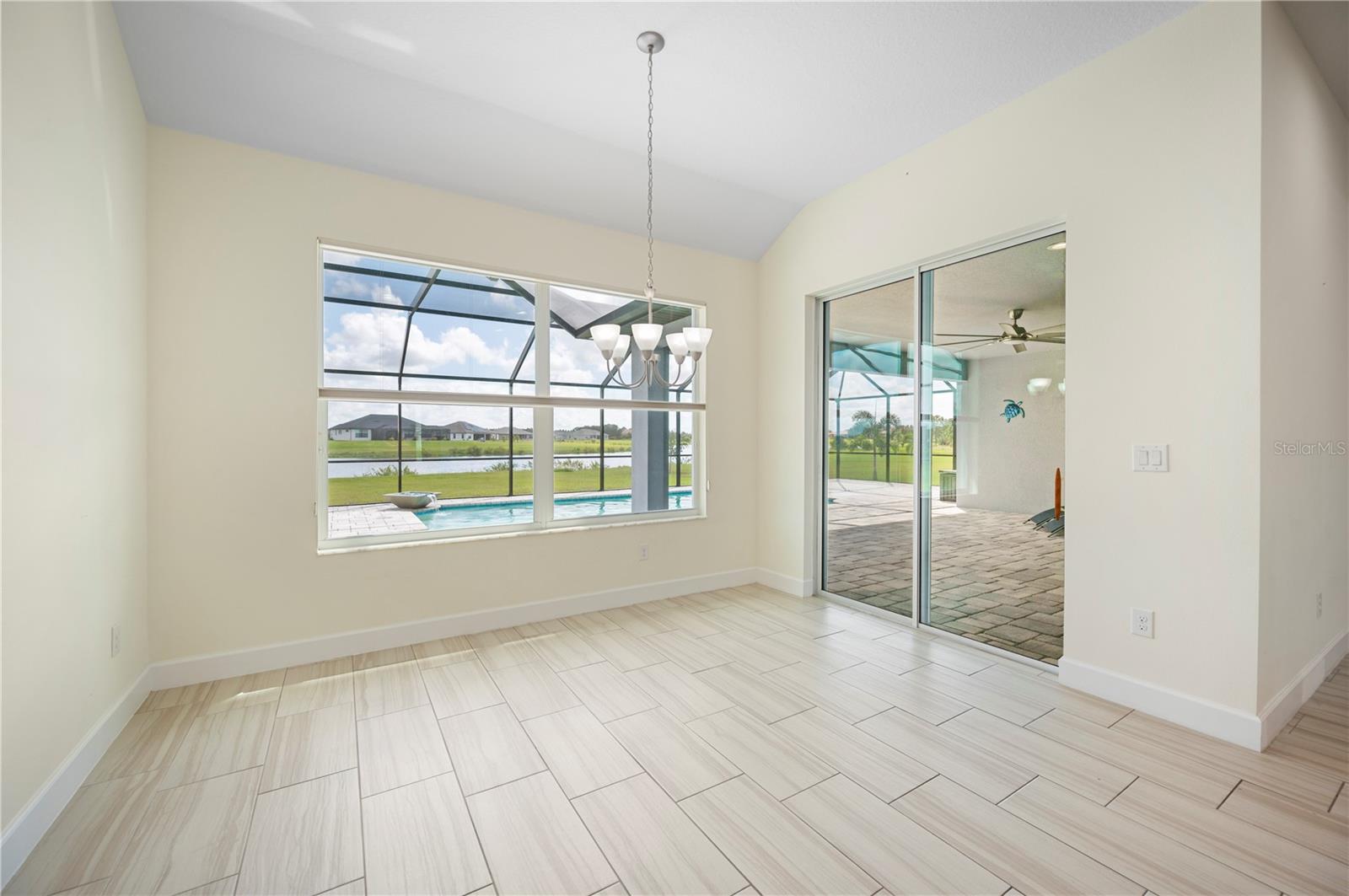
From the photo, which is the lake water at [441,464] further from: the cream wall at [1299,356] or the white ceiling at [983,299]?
the cream wall at [1299,356]

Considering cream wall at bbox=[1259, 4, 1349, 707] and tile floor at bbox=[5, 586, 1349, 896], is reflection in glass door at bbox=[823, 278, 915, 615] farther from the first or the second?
cream wall at bbox=[1259, 4, 1349, 707]

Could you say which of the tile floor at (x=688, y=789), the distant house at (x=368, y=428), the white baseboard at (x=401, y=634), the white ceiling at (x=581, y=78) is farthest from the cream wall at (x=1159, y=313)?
the distant house at (x=368, y=428)

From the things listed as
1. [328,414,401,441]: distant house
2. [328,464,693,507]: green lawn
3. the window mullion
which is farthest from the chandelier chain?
[328,414,401,441]: distant house

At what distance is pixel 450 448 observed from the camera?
141 inches

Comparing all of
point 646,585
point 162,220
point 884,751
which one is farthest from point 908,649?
point 162,220

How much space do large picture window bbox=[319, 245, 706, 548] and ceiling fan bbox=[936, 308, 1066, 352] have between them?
6.24 ft

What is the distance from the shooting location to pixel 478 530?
3645mm

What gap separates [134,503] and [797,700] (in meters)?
3.11

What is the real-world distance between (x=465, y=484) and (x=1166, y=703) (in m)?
3.74

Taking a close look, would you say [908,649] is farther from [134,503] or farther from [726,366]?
[134,503]

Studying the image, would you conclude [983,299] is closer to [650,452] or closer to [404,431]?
[650,452]

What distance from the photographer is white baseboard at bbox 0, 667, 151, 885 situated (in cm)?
157

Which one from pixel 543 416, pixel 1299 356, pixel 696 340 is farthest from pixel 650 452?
pixel 1299 356

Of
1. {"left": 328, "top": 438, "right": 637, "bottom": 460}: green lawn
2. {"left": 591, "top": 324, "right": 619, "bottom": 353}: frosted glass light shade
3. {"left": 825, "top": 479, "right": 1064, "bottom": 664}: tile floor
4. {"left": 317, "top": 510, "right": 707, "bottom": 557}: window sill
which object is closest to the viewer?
{"left": 591, "top": 324, "right": 619, "bottom": 353}: frosted glass light shade
